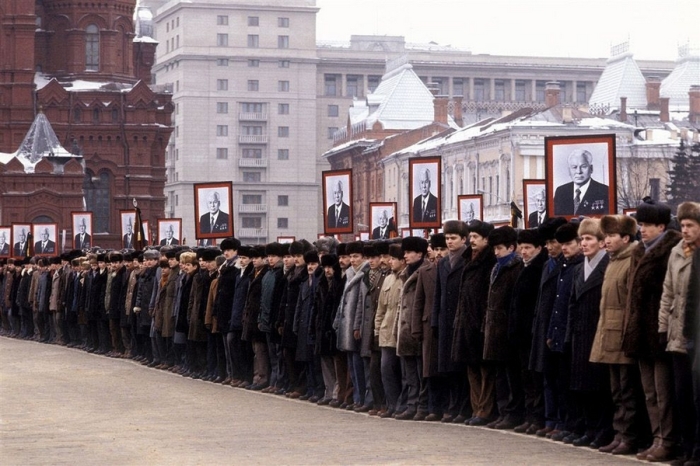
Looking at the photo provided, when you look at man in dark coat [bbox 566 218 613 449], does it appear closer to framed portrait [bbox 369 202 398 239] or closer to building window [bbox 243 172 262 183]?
framed portrait [bbox 369 202 398 239]

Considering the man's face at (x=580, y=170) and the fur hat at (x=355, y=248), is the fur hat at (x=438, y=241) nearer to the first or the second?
the fur hat at (x=355, y=248)

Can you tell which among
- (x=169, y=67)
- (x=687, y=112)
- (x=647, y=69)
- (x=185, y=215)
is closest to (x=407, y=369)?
(x=687, y=112)

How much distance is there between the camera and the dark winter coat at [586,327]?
1405 cm

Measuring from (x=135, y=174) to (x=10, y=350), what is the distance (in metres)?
61.5

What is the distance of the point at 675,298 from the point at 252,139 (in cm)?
13380

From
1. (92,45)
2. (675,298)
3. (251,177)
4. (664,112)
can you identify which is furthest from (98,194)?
(675,298)

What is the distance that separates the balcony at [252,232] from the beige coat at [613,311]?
130197 millimetres

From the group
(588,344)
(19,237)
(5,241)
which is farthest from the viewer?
(19,237)

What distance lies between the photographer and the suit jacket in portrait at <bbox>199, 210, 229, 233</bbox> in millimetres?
28500

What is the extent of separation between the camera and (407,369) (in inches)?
675

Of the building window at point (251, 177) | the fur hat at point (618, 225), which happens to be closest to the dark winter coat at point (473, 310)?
the fur hat at point (618, 225)

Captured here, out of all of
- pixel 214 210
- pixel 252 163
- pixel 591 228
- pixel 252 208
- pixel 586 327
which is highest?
pixel 252 163

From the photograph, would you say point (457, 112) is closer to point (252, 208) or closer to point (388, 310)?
point (252, 208)

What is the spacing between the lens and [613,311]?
45.0 feet
